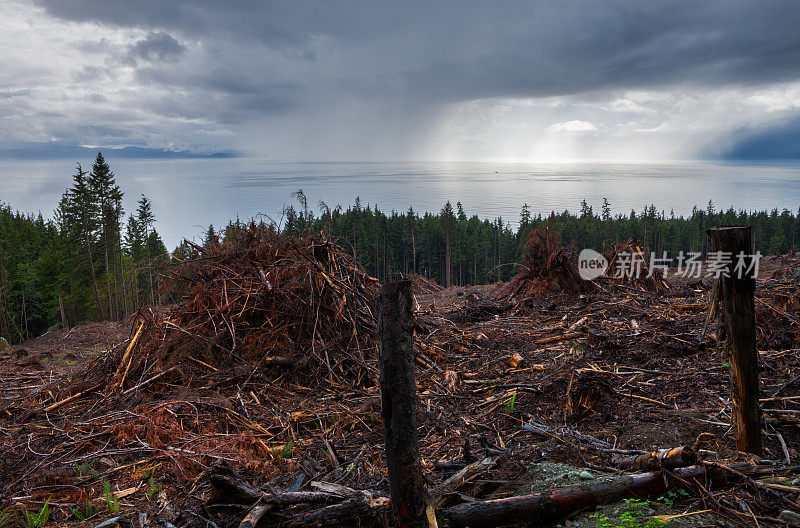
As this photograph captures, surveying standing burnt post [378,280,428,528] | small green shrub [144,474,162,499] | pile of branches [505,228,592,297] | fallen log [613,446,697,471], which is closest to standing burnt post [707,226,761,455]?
fallen log [613,446,697,471]

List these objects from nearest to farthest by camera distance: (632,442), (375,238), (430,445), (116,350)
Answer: (632,442)
(430,445)
(116,350)
(375,238)

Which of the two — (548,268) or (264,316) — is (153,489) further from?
(548,268)

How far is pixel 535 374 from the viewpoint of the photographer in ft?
23.5

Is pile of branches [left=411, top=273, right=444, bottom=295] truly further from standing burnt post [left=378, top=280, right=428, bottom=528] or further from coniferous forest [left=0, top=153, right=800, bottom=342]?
standing burnt post [left=378, top=280, right=428, bottom=528]

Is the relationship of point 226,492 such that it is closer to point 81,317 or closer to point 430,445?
point 430,445

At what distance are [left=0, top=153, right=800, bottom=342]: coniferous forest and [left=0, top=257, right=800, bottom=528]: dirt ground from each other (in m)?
3.10

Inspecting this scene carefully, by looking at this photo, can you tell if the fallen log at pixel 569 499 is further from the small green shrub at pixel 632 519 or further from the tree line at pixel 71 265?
the tree line at pixel 71 265

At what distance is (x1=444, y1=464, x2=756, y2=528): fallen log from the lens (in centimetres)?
307

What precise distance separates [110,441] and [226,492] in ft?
9.99

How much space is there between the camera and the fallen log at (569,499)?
121 inches

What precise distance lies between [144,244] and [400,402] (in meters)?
73.7

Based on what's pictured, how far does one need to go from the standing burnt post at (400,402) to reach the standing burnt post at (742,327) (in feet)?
9.82

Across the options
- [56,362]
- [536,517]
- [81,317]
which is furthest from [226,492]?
[81,317]

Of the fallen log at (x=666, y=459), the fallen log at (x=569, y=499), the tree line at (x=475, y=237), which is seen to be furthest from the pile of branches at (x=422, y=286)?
the tree line at (x=475, y=237)
